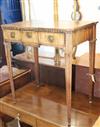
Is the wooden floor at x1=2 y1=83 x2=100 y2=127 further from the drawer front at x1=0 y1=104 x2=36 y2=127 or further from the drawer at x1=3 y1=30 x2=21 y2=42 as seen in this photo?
the drawer at x1=3 y1=30 x2=21 y2=42

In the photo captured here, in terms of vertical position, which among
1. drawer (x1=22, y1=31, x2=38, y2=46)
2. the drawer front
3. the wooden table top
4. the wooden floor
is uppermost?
drawer (x1=22, y1=31, x2=38, y2=46)

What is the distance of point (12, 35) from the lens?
140 centimetres

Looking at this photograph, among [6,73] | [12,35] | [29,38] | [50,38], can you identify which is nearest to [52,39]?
[50,38]

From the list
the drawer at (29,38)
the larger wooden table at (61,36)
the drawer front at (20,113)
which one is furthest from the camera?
the drawer front at (20,113)

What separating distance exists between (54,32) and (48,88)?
2.49 ft

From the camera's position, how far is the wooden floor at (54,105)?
4.42ft

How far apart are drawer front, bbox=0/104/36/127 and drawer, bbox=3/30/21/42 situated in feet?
1.73

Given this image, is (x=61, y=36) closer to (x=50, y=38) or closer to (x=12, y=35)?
(x=50, y=38)

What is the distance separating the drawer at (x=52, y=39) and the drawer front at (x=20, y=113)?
56 centimetres

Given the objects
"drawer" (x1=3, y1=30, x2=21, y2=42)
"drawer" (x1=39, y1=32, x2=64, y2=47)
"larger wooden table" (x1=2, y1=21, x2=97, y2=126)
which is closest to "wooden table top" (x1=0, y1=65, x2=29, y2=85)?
"larger wooden table" (x1=2, y1=21, x2=97, y2=126)

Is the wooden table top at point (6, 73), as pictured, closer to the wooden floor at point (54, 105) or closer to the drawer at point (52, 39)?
the wooden floor at point (54, 105)

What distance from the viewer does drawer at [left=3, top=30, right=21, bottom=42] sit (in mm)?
1369

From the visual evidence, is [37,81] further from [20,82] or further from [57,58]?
[57,58]

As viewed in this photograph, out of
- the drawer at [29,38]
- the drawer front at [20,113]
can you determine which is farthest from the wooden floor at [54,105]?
the drawer at [29,38]
